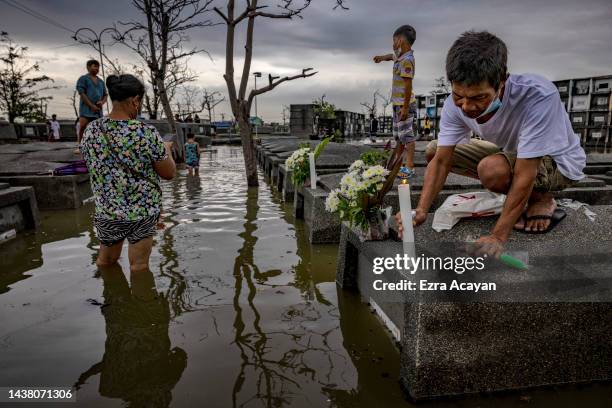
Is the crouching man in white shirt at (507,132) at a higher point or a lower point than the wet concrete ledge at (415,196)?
higher

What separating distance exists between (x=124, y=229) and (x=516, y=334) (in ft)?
10.4

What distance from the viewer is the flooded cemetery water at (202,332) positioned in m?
2.40

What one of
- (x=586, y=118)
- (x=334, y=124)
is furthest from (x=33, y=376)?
(x=586, y=118)

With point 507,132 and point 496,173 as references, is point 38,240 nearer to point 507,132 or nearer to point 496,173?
point 496,173

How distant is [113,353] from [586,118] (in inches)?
2068

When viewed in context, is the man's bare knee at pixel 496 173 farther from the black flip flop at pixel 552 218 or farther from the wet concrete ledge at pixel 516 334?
the wet concrete ledge at pixel 516 334

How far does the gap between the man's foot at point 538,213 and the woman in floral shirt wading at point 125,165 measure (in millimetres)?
2878

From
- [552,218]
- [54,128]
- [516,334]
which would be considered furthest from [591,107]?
[516,334]

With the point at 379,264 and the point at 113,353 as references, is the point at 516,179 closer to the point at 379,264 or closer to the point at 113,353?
the point at 379,264

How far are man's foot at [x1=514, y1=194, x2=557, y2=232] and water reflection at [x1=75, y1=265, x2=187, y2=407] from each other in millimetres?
2545

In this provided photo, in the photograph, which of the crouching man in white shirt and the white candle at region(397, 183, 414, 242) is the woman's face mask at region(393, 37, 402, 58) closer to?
the crouching man in white shirt

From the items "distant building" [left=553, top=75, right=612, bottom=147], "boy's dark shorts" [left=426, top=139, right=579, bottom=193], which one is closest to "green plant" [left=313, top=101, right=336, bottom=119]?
"boy's dark shorts" [left=426, top=139, right=579, bottom=193]

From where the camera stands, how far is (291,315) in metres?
3.40

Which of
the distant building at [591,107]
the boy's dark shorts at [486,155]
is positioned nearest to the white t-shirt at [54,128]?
the boy's dark shorts at [486,155]
